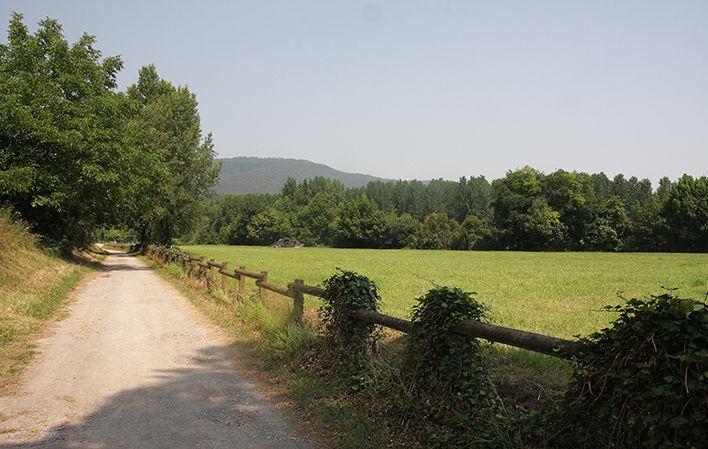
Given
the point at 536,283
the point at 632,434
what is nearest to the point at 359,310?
the point at 632,434

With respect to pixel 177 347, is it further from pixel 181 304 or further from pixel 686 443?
pixel 686 443

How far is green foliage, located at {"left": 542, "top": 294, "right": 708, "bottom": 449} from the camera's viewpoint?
257cm

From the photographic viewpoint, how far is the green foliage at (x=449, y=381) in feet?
13.5

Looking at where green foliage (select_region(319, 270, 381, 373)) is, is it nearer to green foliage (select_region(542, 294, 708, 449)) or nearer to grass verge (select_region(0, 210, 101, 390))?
green foliage (select_region(542, 294, 708, 449))

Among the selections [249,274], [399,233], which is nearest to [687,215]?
[399,233]

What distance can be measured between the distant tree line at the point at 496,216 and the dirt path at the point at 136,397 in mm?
34534

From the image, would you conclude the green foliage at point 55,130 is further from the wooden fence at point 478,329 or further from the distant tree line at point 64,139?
the wooden fence at point 478,329

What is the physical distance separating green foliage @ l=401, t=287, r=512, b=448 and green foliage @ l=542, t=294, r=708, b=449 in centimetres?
91

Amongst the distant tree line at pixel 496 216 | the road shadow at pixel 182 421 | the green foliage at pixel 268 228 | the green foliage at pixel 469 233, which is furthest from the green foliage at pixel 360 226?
the road shadow at pixel 182 421

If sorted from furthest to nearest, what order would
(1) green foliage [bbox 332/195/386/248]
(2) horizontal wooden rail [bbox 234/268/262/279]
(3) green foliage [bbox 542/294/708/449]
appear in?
(1) green foliage [bbox 332/195/386/248], (2) horizontal wooden rail [bbox 234/268/262/279], (3) green foliage [bbox 542/294/708/449]

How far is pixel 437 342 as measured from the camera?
15.4ft

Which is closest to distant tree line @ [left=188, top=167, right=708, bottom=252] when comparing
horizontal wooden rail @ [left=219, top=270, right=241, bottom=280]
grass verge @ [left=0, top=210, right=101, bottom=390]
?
grass verge @ [left=0, top=210, right=101, bottom=390]

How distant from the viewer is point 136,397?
235 inches

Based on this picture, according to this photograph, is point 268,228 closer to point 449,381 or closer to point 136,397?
point 136,397
